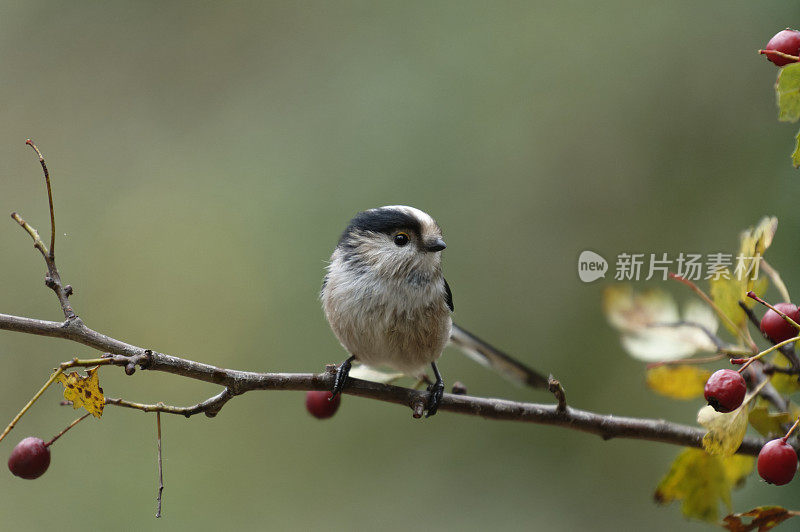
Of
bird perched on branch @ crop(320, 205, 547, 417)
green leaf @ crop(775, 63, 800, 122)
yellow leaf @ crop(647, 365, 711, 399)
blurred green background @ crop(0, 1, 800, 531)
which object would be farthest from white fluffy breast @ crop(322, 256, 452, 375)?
blurred green background @ crop(0, 1, 800, 531)

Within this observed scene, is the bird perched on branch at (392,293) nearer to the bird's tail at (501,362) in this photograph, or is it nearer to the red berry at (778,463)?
the bird's tail at (501,362)

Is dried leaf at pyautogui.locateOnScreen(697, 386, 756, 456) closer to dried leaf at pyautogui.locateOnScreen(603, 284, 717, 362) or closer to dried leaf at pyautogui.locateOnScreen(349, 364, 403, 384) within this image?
dried leaf at pyautogui.locateOnScreen(603, 284, 717, 362)

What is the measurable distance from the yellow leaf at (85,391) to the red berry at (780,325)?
112cm

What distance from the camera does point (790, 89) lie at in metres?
1.06

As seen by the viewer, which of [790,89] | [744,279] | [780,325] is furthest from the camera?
[744,279]

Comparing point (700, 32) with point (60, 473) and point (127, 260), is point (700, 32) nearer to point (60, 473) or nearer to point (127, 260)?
point (127, 260)

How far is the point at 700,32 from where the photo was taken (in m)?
3.30

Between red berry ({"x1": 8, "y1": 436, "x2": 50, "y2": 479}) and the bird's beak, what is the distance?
33.9 inches

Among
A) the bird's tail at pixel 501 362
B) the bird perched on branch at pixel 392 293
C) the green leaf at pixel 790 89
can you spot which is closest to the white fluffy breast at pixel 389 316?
the bird perched on branch at pixel 392 293

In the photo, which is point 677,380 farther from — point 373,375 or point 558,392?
point 373,375

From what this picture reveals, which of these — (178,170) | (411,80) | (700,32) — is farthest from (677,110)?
(178,170)

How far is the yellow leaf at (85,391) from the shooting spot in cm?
106

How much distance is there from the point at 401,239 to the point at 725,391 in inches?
30.5

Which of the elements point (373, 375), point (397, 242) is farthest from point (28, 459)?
point (397, 242)
